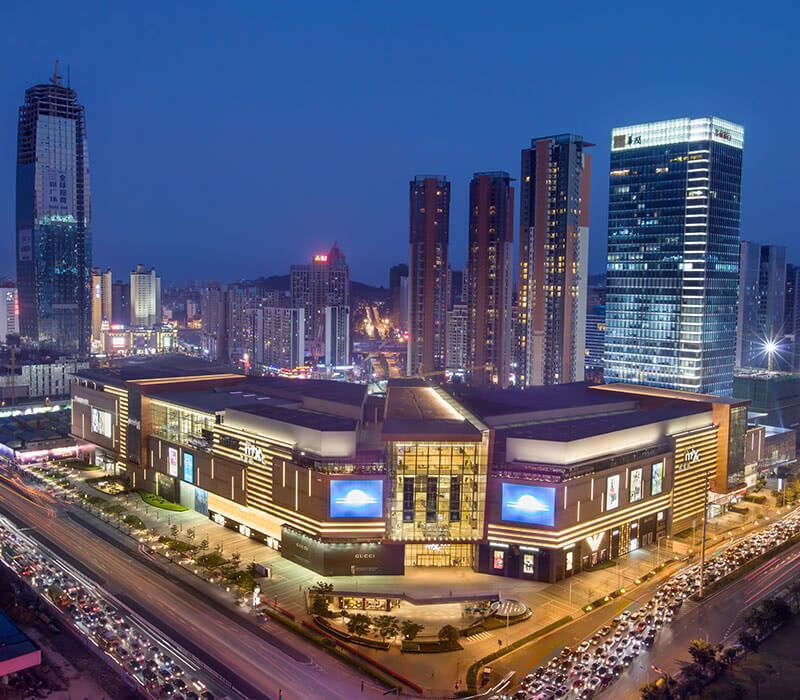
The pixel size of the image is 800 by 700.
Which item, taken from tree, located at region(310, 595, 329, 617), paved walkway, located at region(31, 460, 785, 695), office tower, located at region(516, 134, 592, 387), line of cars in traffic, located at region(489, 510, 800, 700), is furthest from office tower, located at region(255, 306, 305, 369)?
tree, located at region(310, 595, 329, 617)

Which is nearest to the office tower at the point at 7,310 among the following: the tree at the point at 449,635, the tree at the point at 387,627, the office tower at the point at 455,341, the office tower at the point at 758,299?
the office tower at the point at 455,341

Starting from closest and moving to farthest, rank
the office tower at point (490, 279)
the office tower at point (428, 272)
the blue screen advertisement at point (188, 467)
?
the blue screen advertisement at point (188, 467) → the office tower at point (490, 279) → the office tower at point (428, 272)

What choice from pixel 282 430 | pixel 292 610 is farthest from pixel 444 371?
pixel 292 610

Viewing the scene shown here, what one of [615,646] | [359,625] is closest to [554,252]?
[615,646]

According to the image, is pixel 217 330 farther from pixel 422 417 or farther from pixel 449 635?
pixel 449 635

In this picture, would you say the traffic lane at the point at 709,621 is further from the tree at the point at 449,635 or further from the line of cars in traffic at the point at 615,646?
the tree at the point at 449,635

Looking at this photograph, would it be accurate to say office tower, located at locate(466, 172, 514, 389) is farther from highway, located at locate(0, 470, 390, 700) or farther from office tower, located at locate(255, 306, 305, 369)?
highway, located at locate(0, 470, 390, 700)
